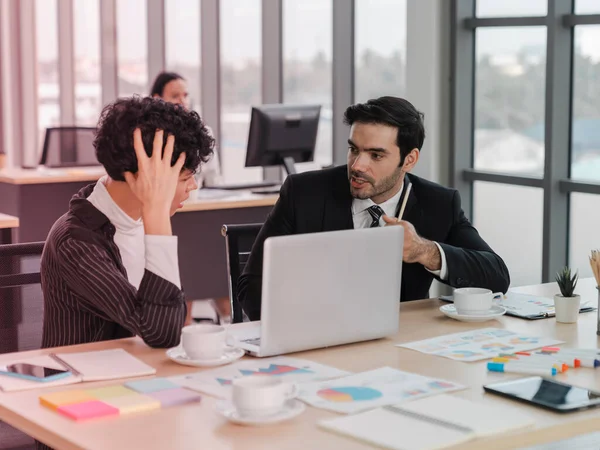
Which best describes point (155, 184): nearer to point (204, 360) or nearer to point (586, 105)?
point (204, 360)

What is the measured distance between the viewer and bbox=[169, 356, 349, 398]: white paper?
185 centimetres

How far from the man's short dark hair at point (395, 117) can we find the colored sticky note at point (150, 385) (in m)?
1.25

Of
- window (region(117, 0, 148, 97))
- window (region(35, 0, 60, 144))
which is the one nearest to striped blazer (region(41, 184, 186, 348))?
window (region(117, 0, 148, 97))

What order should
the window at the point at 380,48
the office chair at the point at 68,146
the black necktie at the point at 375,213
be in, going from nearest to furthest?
the black necktie at the point at 375,213 → the window at the point at 380,48 → the office chair at the point at 68,146

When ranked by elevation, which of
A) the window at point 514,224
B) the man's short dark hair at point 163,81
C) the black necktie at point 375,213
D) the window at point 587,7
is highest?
the window at point 587,7

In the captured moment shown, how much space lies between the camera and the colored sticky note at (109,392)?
1.77 meters

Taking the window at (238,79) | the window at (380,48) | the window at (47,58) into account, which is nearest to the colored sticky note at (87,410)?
the window at (380,48)

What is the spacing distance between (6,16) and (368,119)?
25.1ft

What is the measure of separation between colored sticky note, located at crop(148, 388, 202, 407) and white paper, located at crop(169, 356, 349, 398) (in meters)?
0.04

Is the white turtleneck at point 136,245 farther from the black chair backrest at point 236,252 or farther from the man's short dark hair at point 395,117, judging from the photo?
the man's short dark hair at point 395,117

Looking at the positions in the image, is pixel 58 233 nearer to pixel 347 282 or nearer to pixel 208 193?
pixel 347 282

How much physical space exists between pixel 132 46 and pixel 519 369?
24.0 feet

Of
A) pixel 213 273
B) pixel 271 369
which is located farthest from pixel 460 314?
pixel 213 273

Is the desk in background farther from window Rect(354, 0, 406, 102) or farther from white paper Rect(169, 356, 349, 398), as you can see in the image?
white paper Rect(169, 356, 349, 398)
